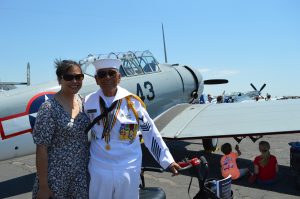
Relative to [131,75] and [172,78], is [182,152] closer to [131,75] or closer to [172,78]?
[172,78]

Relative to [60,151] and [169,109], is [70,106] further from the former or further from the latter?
[169,109]

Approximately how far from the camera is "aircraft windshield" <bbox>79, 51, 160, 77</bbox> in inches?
280

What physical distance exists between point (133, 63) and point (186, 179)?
3079 millimetres

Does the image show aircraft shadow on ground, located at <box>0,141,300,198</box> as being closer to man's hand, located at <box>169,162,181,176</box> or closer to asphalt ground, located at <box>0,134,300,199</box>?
asphalt ground, located at <box>0,134,300,199</box>

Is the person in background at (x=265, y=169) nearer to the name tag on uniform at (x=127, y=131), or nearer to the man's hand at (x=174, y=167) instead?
the man's hand at (x=174, y=167)

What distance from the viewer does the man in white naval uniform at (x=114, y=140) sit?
89.3 inches

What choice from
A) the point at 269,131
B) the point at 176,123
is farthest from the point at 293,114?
the point at 176,123

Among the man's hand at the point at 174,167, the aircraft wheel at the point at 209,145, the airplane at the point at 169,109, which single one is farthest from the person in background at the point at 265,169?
the man's hand at the point at 174,167

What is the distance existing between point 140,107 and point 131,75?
16.1 ft

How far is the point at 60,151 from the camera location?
7.55ft

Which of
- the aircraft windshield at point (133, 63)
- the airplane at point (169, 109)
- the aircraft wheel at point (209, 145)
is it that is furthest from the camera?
the aircraft wheel at point (209, 145)

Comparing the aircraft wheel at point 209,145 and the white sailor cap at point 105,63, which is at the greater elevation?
the white sailor cap at point 105,63

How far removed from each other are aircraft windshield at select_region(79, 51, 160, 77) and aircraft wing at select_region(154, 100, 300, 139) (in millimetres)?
1129

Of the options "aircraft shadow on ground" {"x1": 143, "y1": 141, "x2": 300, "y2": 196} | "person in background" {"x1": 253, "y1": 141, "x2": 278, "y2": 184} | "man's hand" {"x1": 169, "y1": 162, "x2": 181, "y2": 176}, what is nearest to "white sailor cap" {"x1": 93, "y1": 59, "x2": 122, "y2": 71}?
"man's hand" {"x1": 169, "y1": 162, "x2": 181, "y2": 176}
